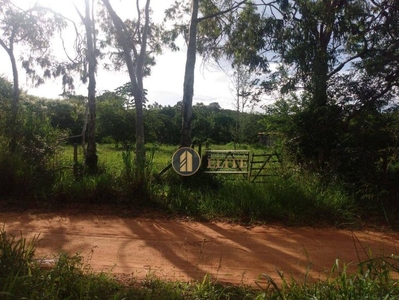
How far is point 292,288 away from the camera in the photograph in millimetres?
2943

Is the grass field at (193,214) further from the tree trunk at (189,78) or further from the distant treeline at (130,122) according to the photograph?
the distant treeline at (130,122)

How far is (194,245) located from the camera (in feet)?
16.8

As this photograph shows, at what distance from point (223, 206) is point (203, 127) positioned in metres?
28.1

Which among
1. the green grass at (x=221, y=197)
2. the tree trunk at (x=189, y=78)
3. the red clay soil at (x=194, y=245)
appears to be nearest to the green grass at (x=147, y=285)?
the red clay soil at (x=194, y=245)

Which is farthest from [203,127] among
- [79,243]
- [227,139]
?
[79,243]

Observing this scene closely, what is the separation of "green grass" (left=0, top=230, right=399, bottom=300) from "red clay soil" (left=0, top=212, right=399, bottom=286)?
0.41 metres

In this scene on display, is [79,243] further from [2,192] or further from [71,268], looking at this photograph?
[2,192]

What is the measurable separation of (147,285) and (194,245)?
5.23ft

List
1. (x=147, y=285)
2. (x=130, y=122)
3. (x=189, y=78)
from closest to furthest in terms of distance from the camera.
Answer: (x=147, y=285) < (x=189, y=78) < (x=130, y=122)

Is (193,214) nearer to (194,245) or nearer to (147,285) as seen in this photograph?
(194,245)

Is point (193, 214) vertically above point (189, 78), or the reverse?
point (189, 78)

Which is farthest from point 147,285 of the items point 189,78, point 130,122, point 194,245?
point 130,122

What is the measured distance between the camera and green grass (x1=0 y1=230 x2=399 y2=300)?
2.70 m

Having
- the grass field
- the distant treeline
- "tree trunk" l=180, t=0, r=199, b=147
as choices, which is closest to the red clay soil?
the grass field
